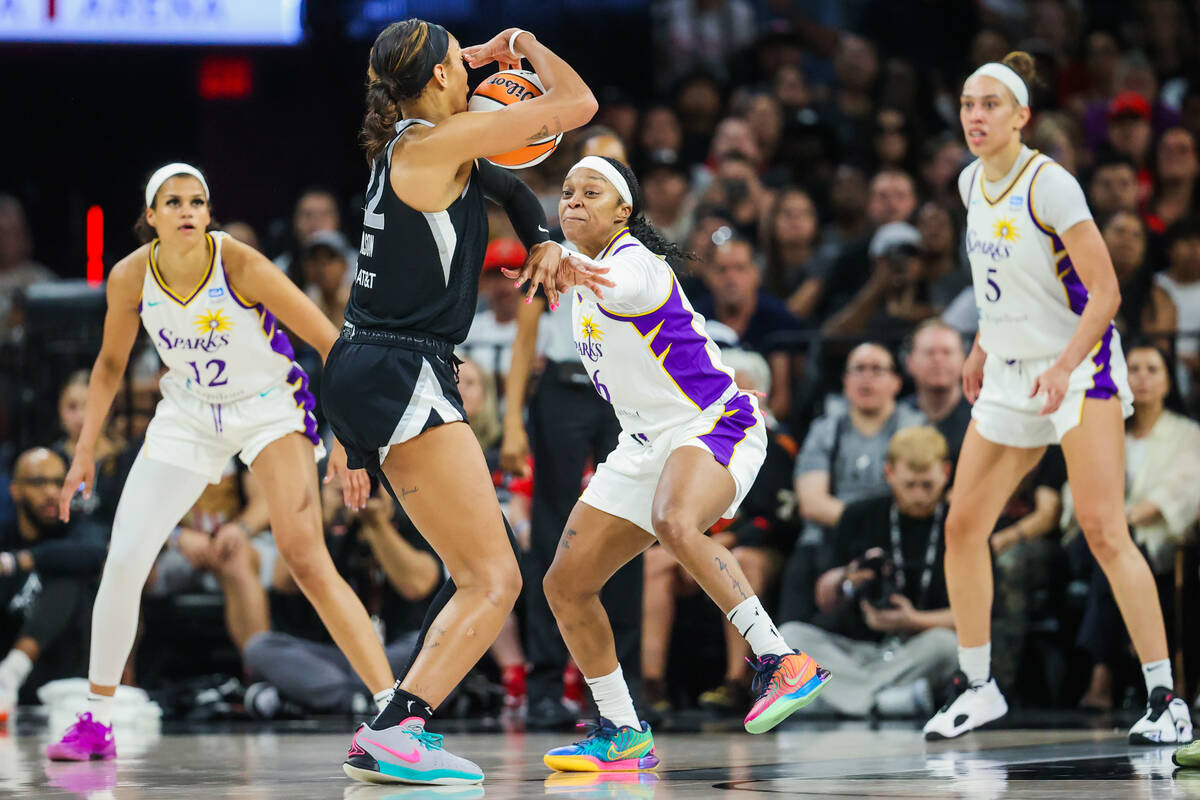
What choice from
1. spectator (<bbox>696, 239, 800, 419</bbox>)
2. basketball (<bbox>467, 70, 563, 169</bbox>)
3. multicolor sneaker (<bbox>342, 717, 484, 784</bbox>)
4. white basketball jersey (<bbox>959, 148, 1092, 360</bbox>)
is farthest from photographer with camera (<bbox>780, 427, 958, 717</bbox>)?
multicolor sneaker (<bbox>342, 717, 484, 784</bbox>)

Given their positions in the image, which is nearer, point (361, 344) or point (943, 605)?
point (361, 344)

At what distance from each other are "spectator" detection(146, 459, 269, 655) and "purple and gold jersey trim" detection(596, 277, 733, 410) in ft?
11.1

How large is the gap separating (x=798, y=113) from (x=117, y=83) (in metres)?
4.79

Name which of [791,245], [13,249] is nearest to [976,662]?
[791,245]

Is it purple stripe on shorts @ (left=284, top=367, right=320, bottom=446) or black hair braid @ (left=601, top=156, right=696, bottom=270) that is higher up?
black hair braid @ (left=601, top=156, right=696, bottom=270)

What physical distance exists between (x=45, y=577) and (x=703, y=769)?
4.49 m

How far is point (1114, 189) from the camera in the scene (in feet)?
29.6

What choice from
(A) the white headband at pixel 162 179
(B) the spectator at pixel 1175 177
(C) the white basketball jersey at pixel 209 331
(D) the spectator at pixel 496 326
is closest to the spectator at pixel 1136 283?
(B) the spectator at pixel 1175 177

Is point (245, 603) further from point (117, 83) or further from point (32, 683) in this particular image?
point (117, 83)

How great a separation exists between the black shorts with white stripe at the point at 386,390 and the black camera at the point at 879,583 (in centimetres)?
323

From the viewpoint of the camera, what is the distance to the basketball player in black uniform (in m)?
4.42

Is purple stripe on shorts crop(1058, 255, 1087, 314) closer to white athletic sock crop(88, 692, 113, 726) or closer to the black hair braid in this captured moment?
the black hair braid

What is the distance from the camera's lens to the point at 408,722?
4402 mm

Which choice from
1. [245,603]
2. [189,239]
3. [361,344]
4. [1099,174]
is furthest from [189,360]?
[1099,174]
